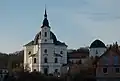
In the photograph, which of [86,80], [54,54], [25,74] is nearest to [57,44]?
[54,54]

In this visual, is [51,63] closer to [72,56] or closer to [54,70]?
[54,70]

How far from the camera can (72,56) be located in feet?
437

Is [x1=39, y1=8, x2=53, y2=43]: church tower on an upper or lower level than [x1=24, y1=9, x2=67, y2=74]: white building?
upper

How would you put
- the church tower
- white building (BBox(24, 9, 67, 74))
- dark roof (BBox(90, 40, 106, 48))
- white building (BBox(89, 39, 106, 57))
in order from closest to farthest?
white building (BBox(24, 9, 67, 74)) < the church tower < white building (BBox(89, 39, 106, 57)) < dark roof (BBox(90, 40, 106, 48))

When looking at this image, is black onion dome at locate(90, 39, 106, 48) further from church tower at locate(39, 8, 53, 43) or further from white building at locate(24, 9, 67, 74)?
church tower at locate(39, 8, 53, 43)

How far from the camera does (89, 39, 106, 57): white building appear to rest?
115844mm

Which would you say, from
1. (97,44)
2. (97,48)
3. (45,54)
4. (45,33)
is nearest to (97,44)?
(97,44)

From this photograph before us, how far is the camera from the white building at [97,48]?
4561 inches

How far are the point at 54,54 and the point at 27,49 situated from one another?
368 inches

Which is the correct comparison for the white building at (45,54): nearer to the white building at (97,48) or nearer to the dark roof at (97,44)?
A: the white building at (97,48)

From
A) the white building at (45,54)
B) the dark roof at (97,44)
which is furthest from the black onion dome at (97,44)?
the white building at (45,54)

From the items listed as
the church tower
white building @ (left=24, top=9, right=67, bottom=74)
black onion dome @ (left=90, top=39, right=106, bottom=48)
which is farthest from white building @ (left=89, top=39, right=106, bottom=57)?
the church tower

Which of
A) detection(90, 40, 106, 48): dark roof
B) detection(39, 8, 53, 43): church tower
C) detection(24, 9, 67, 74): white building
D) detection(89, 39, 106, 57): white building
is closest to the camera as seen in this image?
detection(24, 9, 67, 74): white building

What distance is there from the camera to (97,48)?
116 m
